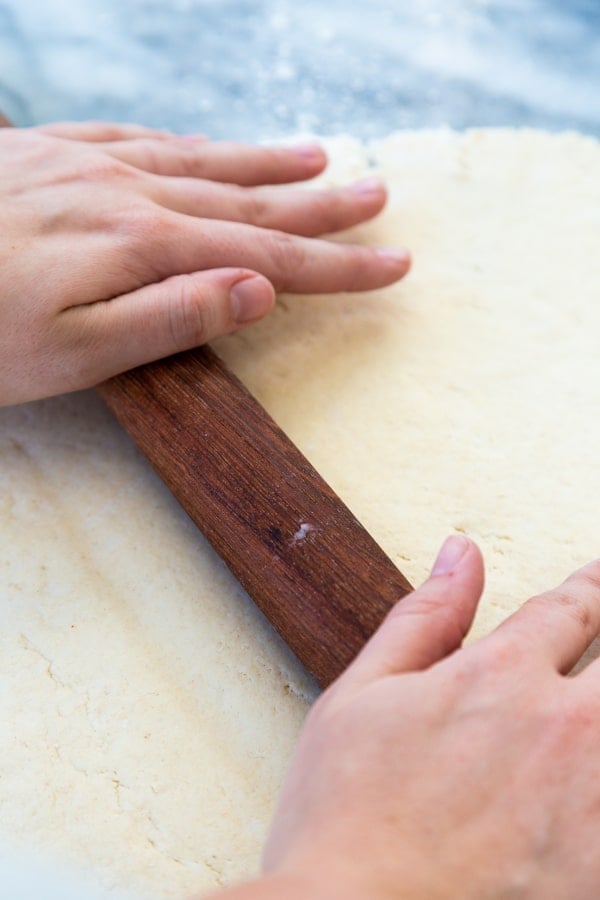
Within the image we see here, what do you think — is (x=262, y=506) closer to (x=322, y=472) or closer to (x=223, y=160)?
(x=322, y=472)

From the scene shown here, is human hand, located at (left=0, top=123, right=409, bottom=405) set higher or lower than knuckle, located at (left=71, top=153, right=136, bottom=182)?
lower

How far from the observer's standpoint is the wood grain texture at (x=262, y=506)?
0.87 metres

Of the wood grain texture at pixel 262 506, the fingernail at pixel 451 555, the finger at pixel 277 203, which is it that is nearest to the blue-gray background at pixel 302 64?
the finger at pixel 277 203

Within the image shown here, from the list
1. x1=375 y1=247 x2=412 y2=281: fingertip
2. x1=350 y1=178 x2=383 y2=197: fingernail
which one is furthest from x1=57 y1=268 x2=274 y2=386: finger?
x1=350 y1=178 x2=383 y2=197: fingernail

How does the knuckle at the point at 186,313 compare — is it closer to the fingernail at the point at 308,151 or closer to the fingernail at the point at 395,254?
the fingernail at the point at 395,254

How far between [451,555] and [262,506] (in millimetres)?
246

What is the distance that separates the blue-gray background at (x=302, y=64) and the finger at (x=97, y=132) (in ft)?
1.04

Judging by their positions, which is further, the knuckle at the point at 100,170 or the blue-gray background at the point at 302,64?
the blue-gray background at the point at 302,64

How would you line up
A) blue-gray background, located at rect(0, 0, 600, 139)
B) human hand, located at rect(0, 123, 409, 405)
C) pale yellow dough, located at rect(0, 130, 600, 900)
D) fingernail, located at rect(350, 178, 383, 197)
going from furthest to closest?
1. blue-gray background, located at rect(0, 0, 600, 139)
2. fingernail, located at rect(350, 178, 383, 197)
3. human hand, located at rect(0, 123, 409, 405)
4. pale yellow dough, located at rect(0, 130, 600, 900)

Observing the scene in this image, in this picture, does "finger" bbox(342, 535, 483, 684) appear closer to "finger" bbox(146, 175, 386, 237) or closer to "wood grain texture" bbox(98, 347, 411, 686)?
"wood grain texture" bbox(98, 347, 411, 686)

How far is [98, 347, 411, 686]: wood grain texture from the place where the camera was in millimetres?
867

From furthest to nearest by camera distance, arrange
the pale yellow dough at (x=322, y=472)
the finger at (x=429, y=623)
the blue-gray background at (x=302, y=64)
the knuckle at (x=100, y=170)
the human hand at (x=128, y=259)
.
A: the blue-gray background at (x=302, y=64), the knuckle at (x=100, y=170), the human hand at (x=128, y=259), the pale yellow dough at (x=322, y=472), the finger at (x=429, y=623)

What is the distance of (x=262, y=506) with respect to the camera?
958 mm

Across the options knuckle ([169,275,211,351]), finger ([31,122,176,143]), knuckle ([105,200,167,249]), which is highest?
finger ([31,122,176,143])
